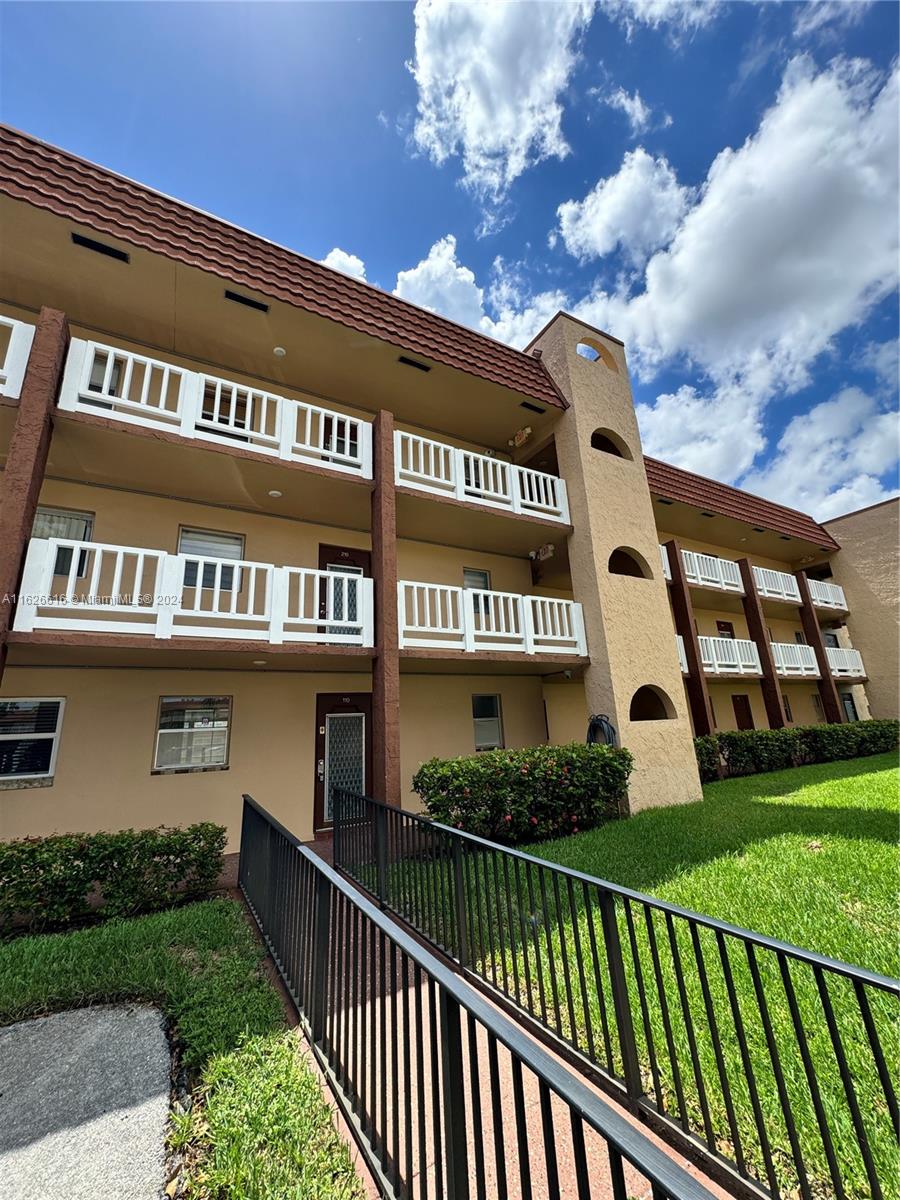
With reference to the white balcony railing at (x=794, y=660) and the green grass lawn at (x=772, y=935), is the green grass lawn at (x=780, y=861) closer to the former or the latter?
the green grass lawn at (x=772, y=935)

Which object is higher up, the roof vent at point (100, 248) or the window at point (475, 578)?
the roof vent at point (100, 248)

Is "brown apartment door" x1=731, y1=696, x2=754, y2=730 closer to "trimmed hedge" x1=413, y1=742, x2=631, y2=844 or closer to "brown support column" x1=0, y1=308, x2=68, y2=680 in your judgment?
"trimmed hedge" x1=413, y1=742, x2=631, y2=844

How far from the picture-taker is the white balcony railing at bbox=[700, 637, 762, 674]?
47.6 ft

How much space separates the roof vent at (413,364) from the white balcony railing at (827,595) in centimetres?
1780

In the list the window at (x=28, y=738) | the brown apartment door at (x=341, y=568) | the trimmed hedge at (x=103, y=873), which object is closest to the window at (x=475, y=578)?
the brown apartment door at (x=341, y=568)

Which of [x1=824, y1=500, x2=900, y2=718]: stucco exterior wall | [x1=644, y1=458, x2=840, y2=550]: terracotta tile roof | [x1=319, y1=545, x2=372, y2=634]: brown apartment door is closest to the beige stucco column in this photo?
[x1=644, y1=458, x2=840, y2=550]: terracotta tile roof

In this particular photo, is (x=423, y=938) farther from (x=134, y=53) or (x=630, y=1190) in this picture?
(x=134, y=53)

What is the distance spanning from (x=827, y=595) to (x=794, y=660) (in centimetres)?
500

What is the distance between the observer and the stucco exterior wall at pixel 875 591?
18.9 metres

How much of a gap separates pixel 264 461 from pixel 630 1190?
852cm

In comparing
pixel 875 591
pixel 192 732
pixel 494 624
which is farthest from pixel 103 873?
pixel 875 591

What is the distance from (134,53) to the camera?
25.8 feet

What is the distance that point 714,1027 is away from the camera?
2291mm

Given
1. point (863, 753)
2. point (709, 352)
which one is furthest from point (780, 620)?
point (709, 352)
